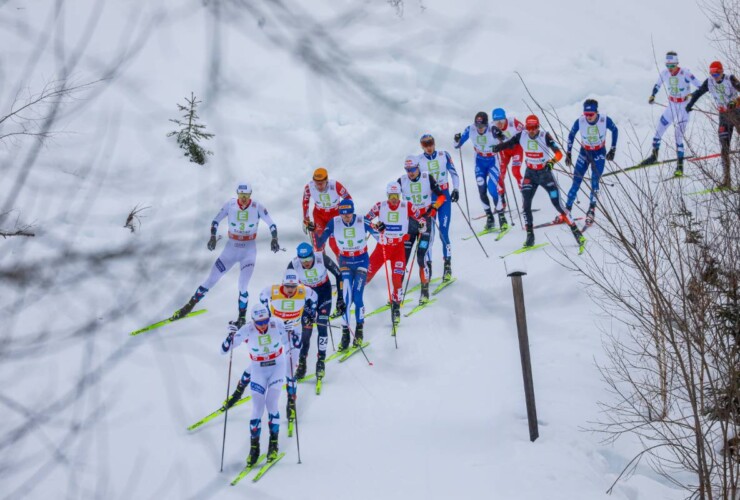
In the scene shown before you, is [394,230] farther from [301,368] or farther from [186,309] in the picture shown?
[186,309]

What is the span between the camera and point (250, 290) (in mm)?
12898

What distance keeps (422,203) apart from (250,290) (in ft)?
12.3

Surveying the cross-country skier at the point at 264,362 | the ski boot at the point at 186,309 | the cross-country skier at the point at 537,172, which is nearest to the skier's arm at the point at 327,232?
the ski boot at the point at 186,309

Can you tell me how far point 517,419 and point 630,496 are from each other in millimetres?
1695

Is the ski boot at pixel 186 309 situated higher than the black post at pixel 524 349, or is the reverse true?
the ski boot at pixel 186 309

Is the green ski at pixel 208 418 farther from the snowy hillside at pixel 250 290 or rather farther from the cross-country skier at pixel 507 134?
the cross-country skier at pixel 507 134

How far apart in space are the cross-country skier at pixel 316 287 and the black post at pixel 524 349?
307 cm

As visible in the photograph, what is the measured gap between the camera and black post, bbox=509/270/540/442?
27.6ft

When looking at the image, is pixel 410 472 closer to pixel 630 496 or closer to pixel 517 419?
pixel 517 419

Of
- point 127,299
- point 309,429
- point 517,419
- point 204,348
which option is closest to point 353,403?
point 309,429

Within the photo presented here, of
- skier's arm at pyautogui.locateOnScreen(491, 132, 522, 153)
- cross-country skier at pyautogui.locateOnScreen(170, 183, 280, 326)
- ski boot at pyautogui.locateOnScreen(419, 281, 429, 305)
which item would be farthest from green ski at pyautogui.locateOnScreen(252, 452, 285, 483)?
skier's arm at pyautogui.locateOnScreen(491, 132, 522, 153)

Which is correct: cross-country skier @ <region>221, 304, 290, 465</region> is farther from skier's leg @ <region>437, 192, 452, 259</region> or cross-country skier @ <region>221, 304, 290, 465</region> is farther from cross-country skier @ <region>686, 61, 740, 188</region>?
cross-country skier @ <region>686, 61, 740, 188</region>

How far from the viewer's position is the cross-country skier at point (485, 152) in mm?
13227

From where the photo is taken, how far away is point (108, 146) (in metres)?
3.09
